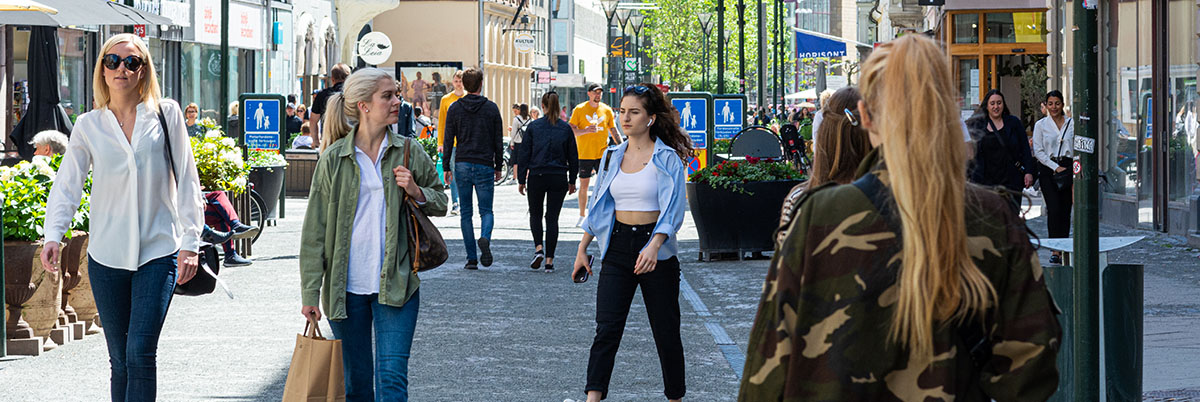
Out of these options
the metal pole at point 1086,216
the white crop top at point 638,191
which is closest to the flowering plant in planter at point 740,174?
the white crop top at point 638,191

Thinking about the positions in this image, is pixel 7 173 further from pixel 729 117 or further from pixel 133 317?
pixel 729 117

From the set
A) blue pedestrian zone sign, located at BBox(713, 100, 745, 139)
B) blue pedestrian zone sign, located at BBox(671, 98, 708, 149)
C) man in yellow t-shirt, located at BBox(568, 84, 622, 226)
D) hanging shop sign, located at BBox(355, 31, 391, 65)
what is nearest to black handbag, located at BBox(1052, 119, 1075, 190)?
blue pedestrian zone sign, located at BBox(671, 98, 708, 149)

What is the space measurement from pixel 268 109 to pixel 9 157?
294 cm

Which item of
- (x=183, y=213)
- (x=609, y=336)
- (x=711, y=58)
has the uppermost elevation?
(x=711, y=58)

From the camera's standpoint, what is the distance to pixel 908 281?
9.75 feet

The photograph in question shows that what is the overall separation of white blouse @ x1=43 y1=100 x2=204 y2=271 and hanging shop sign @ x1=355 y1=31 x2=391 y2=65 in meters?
26.5

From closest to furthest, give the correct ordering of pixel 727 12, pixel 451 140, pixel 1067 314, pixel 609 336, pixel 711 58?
pixel 1067 314
pixel 609 336
pixel 451 140
pixel 727 12
pixel 711 58

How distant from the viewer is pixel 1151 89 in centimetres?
1847

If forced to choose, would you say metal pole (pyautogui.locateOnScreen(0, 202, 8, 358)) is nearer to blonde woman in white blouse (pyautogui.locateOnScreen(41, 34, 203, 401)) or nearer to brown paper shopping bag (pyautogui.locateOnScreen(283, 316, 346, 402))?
blonde woman in white blouse (pyautogui.locateOnScreen(41, 34, 203, 401))

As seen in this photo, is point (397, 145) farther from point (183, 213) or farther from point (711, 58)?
point (711, 58)

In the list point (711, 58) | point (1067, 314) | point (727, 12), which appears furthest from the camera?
point (711, 58)

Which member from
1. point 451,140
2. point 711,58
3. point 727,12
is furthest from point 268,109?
point 711,58

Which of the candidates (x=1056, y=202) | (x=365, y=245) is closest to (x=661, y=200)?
(x=365, y=245)

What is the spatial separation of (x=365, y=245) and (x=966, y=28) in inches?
1055
